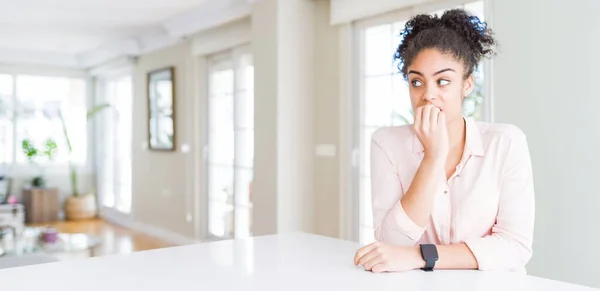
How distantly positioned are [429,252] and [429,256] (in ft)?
0.04

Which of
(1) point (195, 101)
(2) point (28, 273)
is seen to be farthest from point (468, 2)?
(1) point (195, 101)

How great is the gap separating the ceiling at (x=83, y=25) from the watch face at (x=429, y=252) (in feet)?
12.5

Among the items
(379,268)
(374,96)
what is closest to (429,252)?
(379,268)

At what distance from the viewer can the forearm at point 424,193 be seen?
1.25 metres

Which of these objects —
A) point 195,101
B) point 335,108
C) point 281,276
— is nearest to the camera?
point 281,276

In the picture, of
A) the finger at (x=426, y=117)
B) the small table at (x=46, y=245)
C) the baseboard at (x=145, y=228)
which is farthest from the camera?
the baseboard at (x=145, y=228)

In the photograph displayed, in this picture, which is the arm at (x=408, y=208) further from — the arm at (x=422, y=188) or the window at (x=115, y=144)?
the window at (x=115, y=144)

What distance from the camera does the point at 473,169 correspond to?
133cm

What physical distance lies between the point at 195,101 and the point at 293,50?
188 cm

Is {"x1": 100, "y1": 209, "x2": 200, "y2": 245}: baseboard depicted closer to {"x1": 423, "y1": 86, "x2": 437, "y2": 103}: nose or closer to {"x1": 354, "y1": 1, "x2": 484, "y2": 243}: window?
{"x1": 354, "y1": 1, "x2": 484, "y2": 243}: window

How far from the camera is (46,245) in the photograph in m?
4.59

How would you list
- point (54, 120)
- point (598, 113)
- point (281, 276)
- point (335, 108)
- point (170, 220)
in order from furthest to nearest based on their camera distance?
point (54, 120)
point (170, 220)
point (335, 108)
point (598, 113)
point (281, 276)

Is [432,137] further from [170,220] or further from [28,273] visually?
[170,220]

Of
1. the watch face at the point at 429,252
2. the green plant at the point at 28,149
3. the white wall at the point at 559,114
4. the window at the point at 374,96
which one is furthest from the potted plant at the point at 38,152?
the watch face at the point at 429,252
